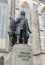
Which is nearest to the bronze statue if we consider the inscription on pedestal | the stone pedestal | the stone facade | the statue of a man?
the statue of a man

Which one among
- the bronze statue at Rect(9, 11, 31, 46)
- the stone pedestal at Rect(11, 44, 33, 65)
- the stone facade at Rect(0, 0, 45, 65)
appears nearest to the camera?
the stone pedestal at Rect(11, 44, 33, 65)

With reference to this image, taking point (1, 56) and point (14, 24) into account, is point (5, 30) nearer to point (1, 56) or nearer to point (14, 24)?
point (1, 56)

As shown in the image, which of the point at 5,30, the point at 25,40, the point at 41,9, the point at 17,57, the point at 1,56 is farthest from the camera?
the point at 41,9

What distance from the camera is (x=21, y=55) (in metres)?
9.00

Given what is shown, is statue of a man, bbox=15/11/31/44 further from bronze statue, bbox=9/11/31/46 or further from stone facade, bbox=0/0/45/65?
stone facade, bbox=0/0/45/65

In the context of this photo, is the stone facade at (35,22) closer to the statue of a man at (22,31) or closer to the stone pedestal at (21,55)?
the statue of a man at (22,31)

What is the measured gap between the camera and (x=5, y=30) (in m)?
22.0

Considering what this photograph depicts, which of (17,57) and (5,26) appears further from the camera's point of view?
(5,26)

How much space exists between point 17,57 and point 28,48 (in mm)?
626

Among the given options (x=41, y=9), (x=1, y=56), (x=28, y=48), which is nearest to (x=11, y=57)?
(x=28, y=48)

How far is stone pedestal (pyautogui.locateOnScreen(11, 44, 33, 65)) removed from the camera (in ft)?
29.3

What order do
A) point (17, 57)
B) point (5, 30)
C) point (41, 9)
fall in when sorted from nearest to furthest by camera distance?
point (17, 57) → point (5, 30) → point (41, 9)

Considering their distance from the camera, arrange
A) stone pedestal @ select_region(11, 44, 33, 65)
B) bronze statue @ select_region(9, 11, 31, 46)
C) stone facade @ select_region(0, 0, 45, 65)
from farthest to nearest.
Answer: stone facade @ select_region(0, 0, 45, 65)
bronze statue @ select_region(9, 11, 31, 46)
stone pedestal @ select_region(11, 44, 33, 65)

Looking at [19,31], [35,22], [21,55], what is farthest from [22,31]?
[35,22]
